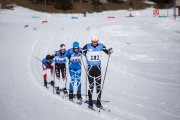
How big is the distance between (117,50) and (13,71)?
30.7 ft

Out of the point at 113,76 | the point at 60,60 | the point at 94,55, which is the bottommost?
the point at 113,76

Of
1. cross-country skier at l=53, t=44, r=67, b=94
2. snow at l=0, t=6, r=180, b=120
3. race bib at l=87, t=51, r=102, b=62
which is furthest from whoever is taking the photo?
cross-country skier at l=53, t=44, r=67, b=94

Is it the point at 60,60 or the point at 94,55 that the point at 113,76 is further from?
the point at 94,55

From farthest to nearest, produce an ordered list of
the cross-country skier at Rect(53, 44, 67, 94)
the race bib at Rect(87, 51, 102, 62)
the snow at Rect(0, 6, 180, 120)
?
the cross-country skier at Rect(53, 44, 67, 94)
the race bib at Rect(87, 51, 102, 62)
the snow at Rect(0, 6, 180, 120)

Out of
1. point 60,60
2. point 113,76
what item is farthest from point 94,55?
point 113,76

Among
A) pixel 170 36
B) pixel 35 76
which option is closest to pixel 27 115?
pixel 35 76

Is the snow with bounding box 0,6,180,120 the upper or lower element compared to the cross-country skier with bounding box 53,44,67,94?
lower

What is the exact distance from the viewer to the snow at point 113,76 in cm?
943

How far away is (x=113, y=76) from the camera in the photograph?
15609 millimetres

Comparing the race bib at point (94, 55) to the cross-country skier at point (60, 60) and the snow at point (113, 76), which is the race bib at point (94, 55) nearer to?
the cross-country skier at point (60, 60)

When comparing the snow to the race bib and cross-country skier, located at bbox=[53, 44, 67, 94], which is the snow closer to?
cross-country skier, located at bbox=[53, 44, 67, 94]

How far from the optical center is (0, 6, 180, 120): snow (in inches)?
371

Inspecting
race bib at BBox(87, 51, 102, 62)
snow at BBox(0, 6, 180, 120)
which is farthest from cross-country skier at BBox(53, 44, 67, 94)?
race bib at BBox(87, 51, 102, 62)

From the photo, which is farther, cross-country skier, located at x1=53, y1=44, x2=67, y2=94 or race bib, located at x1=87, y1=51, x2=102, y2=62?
cross-country skier, located at x1=53, y1=44, x2=67, y2=94
